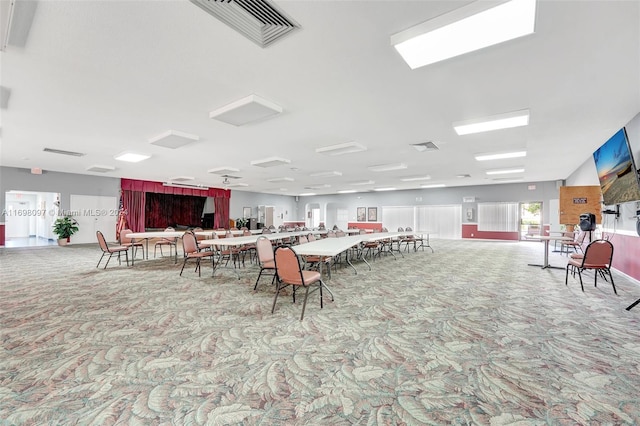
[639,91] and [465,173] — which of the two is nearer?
[639,91]

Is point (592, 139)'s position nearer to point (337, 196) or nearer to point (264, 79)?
point (264, 79)

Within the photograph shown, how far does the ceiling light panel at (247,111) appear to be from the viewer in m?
3.75

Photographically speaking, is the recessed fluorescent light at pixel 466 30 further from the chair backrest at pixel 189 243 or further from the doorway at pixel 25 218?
the doorway at pixel 25 218

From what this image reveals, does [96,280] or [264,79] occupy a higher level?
[264,79]

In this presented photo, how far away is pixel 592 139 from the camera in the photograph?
580cm

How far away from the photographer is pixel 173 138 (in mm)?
5434

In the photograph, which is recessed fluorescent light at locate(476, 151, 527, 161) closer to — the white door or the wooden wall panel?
the wooden wall panel

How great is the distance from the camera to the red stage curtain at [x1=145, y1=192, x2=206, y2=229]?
15836 mm

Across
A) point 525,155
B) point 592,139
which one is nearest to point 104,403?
point 592,139

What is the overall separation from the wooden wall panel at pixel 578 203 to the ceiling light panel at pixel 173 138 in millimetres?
9040

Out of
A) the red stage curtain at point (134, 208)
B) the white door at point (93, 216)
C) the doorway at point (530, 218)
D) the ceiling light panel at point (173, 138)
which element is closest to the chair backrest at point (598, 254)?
the ceiling light panel at point (173, 138)

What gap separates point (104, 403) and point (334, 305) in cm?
257

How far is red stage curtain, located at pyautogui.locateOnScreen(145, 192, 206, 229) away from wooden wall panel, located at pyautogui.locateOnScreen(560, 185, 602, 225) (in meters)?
17.1

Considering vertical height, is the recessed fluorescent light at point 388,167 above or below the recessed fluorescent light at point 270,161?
above
